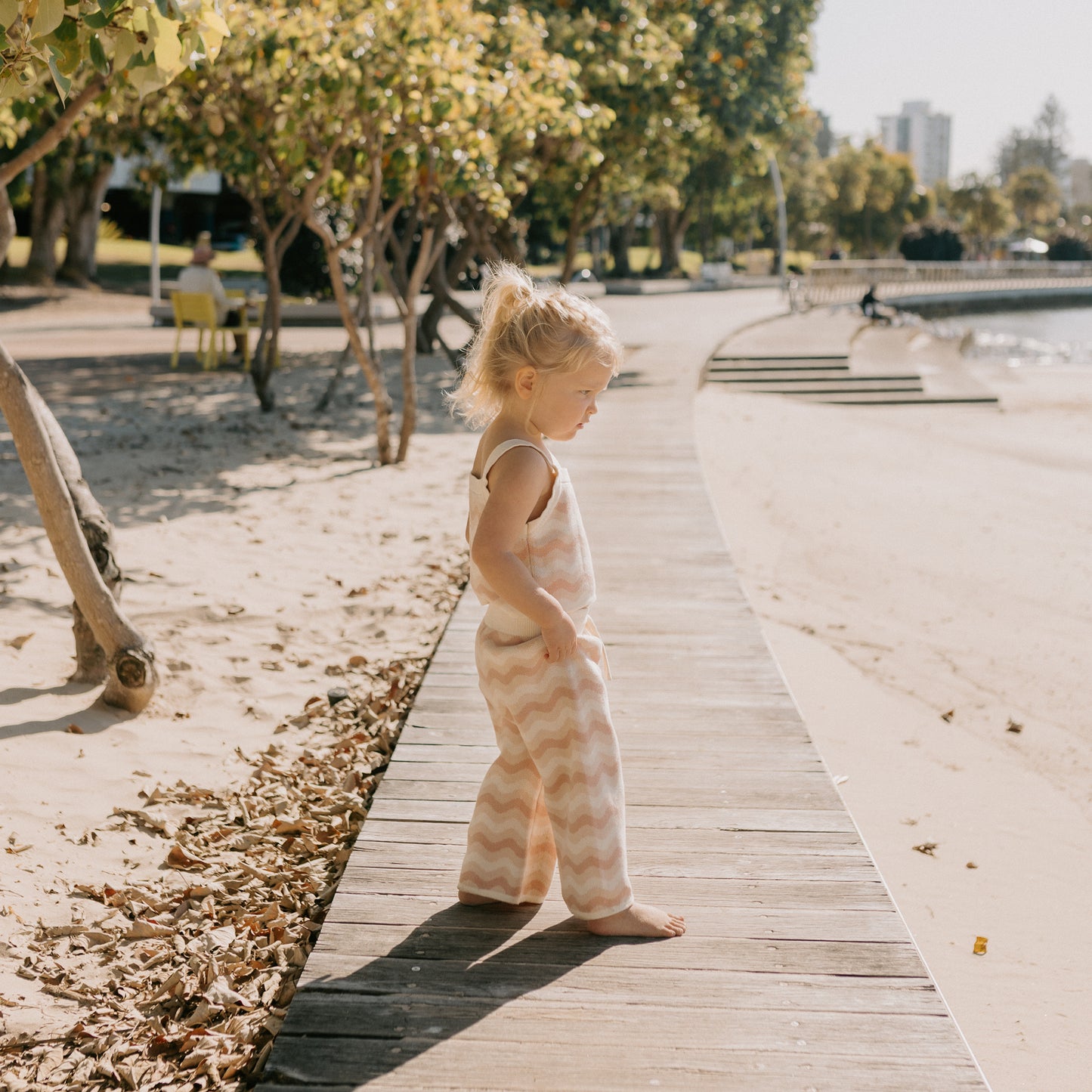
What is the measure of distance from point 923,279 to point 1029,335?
4.39 meters

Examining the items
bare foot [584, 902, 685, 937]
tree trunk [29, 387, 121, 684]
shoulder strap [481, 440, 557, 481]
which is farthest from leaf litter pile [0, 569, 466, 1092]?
shoulder strap [481, 440, 557, 481]

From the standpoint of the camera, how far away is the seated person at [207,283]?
1573 cm

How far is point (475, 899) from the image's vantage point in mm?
2955

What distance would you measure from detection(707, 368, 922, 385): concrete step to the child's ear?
16913 millimetres

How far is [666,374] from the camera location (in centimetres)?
1642

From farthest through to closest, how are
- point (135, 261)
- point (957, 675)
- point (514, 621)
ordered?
point (135, 261)
point (957, 675)
point (514, 621)

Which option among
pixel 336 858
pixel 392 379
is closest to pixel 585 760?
pixel 336 858

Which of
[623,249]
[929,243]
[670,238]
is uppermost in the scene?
[929,243]

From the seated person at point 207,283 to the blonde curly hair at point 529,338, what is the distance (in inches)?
549

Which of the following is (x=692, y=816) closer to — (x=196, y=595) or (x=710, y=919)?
(x=710, y=919)

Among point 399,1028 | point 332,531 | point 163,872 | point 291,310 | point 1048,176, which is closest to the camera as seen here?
point 399,1028

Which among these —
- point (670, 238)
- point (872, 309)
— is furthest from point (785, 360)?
point (670, 238)

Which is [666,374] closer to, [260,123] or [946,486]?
[946,486]

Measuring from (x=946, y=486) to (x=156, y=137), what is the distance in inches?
417
